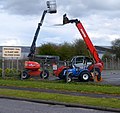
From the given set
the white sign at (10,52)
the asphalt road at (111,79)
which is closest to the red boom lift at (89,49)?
the asphalt road at (111,79)

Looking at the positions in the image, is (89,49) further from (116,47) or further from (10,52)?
(116,47)

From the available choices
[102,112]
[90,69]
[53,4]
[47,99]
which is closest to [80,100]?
[47,99]

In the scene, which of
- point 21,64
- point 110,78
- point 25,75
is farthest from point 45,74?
point 110,78

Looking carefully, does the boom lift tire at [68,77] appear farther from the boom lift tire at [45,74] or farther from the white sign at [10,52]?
the white sign at [10,52]

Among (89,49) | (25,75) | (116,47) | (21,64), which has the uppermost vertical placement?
(116,47)

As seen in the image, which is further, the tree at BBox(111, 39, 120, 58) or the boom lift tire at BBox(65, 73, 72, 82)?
the tree at BBox(111, 39, 120, 58)

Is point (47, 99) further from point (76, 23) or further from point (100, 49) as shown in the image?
point (100, 49)

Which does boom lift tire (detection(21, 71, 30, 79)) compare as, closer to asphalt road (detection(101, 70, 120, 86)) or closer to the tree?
asphalt road (detection(101, 70, 120, 86))

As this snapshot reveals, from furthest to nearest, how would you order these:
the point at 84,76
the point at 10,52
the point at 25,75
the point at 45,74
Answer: the point at 10,52, the point at 45,74, the point at 25,75, the point at 84,76

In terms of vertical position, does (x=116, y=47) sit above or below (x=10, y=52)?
above

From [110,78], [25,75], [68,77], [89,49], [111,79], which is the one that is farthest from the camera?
[110,78]

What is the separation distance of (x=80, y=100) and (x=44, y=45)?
6070cm

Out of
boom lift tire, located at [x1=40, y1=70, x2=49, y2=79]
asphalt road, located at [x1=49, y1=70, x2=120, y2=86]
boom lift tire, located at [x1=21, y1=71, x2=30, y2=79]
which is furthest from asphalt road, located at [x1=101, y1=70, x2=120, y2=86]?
boom lift tire, located at [x1=21, y1=71, x2=30, y2=79]

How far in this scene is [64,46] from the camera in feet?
252
